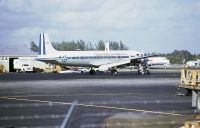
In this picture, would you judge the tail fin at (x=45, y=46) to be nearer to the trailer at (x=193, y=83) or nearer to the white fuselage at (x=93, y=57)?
the white fuselage at (x=93, y=57)

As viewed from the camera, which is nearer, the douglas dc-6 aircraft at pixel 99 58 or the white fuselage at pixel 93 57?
the douglas dc-6 aircraft at pixel 99 58

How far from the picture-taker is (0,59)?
5443 inches

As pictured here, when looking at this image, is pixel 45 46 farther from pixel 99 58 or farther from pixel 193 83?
pixel 193 83

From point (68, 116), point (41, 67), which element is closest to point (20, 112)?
point (68, 116)

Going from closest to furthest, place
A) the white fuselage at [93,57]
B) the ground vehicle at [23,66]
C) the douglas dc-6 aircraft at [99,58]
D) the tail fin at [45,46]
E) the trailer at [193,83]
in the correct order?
1. the trailer at [193,83]
2. the douglas dc-6 aircraft at [99,58]
3. the white fuselage at [93,57]
4. the tail fin at [45,46]
5. the ground vehicle at [23,66]

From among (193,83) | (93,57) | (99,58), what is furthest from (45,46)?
(193,83)

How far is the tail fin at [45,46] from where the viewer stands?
98.2 metres

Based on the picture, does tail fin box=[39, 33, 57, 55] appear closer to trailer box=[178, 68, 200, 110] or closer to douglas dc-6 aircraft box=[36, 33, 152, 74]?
douglas dc-6 aircraft box=[36, 33, 152, 74]

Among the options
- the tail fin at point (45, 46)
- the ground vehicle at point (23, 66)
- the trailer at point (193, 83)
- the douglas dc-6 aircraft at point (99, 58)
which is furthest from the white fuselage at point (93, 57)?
the trailer at point (193, 83)

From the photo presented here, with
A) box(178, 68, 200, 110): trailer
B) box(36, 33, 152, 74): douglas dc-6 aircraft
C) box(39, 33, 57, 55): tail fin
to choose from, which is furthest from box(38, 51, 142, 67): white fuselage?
box(178, 68, 200, 110): trailer

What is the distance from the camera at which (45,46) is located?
100 meters

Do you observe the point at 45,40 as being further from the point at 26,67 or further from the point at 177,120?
the point at 177,120

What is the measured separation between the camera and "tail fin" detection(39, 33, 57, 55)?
98.2 meters

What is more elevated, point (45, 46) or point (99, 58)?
point (45, 46)
